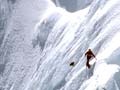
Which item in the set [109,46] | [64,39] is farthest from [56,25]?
[109,46]

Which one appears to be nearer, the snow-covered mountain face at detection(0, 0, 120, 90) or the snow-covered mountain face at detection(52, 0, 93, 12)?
the snow-covered mountain face at detection(0, 0, 120, 90)

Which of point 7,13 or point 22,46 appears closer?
point 22,46

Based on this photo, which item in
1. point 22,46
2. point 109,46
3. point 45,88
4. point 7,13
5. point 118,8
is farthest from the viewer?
point 7,13

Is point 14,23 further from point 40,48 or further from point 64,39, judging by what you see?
Result: point 64,39

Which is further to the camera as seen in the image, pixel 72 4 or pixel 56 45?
pixel 72 4

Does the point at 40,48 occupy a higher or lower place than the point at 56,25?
lower

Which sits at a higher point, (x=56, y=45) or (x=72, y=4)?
(x=72, y=4)

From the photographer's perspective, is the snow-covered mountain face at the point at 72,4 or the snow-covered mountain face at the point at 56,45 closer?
the snow-covered mountain face at the point at 56,45

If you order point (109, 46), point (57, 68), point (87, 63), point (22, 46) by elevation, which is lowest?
point (22, 46)
